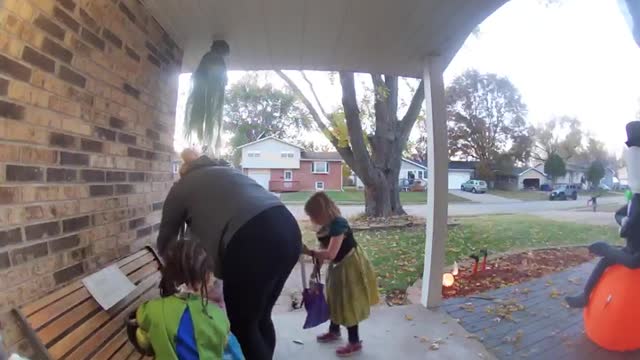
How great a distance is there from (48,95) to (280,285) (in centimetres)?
108

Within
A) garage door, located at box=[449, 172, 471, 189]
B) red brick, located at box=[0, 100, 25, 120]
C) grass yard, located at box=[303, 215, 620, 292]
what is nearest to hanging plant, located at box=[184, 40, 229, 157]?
red brick, located at box=[0, 100, 25, 120]

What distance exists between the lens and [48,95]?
1.25 m

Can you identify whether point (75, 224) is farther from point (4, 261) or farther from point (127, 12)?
point (127, 12)

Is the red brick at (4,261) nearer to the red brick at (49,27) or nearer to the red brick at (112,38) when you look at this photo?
the red brick at (49,27)

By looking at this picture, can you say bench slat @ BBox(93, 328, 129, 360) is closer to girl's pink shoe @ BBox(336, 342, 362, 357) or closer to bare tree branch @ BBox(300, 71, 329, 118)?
girl's pink shoe @ BBox(336, 342, 362, 357)

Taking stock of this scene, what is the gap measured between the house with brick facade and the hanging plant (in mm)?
1186

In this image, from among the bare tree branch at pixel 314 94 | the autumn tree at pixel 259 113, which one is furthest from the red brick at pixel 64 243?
the bare tree branch at pixel 314 94

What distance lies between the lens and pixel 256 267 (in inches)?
59.7

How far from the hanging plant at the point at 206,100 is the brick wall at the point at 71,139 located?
282 mm

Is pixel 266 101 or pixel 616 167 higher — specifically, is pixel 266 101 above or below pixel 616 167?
above

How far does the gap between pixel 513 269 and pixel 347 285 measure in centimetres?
252

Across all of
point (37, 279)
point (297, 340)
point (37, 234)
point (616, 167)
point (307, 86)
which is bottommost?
point (297, 340)

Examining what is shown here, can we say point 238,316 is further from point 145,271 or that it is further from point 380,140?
point 380,140

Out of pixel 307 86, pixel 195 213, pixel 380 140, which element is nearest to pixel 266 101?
pixel 307 86
